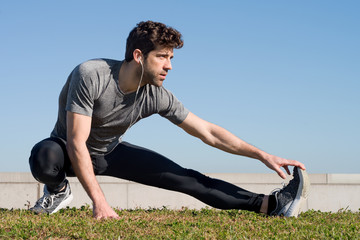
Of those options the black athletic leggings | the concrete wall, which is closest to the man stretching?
the black athletic leggings

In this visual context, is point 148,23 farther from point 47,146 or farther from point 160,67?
point 47,146

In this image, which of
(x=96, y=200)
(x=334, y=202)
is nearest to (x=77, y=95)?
(x=96, y=200)

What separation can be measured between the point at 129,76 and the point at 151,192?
417cm

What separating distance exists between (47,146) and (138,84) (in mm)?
1164

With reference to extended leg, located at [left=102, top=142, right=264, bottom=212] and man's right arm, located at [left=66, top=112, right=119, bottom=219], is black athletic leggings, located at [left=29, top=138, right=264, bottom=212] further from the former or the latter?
man's right arm, located at [left=66, top=112, right=119, bottom=219]

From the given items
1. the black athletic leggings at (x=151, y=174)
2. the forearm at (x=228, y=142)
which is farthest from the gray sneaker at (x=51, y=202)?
the forearm at (x=228, y=142)

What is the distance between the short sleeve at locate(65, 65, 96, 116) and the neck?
0.35m

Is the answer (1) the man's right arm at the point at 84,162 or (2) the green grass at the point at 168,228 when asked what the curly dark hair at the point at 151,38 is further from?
(2) the green grass at the point at 168,228

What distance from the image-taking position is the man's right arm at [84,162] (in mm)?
4262

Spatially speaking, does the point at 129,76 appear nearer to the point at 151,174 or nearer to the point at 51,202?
the point at 151,174

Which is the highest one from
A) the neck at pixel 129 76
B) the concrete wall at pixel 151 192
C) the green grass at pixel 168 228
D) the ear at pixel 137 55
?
the ear at pixel 137 55

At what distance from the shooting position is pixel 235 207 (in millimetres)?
5242

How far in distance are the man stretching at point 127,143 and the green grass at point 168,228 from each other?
A: 27 centimetres

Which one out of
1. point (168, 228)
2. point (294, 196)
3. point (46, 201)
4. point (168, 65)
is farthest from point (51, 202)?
point (294, 196)
